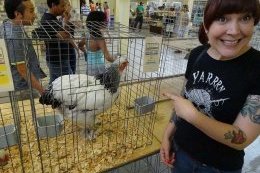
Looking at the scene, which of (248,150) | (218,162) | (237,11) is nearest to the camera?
(237,11)

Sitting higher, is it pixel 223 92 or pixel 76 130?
pixel 223 92

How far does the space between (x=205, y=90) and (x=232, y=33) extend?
8.3 inches

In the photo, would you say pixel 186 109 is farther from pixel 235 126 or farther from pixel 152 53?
pixel 152 53

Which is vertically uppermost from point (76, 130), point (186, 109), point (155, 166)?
point (186, 109)

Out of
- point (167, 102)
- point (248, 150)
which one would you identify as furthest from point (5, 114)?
point (248, 150)

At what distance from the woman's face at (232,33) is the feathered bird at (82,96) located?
66 centimetres

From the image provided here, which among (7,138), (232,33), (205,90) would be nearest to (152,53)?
(205,90)

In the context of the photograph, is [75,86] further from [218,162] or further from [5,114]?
[218,162]

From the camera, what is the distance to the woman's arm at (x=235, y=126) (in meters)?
0.64

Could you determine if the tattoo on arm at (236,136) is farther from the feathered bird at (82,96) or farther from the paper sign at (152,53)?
the feathered bird at (82,96)

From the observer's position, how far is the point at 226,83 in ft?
2.30

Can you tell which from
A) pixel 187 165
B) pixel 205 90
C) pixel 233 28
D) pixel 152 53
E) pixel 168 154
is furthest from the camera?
pixel 152 53

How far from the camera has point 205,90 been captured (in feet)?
2.51

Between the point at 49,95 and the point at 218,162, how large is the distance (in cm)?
84
